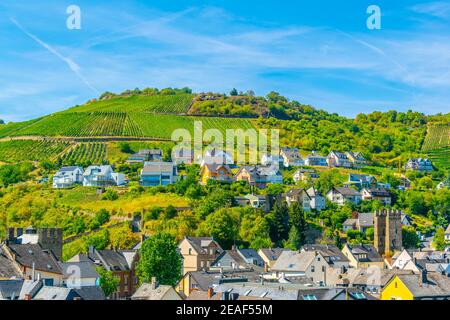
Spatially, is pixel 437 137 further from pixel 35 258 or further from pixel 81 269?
pixel 35 258

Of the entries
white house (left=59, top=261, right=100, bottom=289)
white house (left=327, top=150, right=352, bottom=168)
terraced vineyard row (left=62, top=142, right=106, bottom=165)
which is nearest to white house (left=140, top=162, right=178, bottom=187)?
terraced vineyard row (left=62, top=142, right=106, bottom=165)

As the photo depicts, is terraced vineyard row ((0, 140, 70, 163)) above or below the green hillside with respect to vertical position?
below

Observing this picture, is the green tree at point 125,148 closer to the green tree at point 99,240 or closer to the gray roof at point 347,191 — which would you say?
the gray roof at point 347,191

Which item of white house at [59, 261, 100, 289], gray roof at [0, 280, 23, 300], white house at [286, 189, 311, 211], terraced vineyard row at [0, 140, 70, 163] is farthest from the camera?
terraced vineyard row at [0, 140, 70, 163]

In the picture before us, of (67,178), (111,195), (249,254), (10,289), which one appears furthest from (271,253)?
(67,178)

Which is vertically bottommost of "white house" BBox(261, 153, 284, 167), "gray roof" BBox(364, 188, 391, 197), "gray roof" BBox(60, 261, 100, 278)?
"gray roof" BBox(60, 261, 100, 278)

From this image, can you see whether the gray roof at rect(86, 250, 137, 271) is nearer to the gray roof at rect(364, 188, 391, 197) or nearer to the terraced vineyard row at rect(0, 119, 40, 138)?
the gray roof at rect(364, 188, 391, 197)

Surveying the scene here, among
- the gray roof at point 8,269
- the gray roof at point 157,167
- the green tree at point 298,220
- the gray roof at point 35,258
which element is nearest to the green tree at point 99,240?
the green tree at point 298,220
